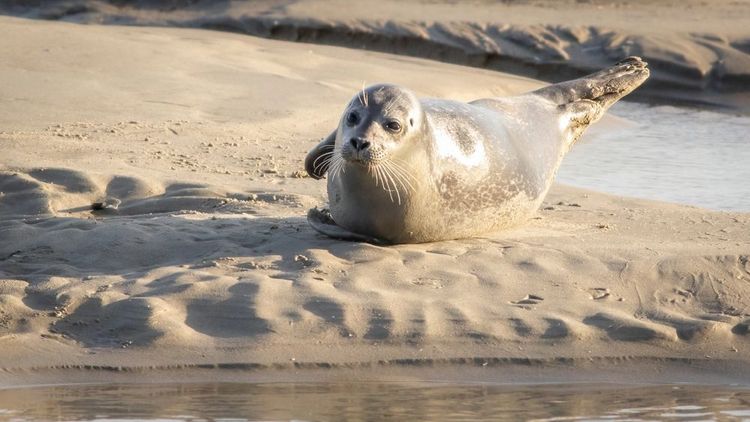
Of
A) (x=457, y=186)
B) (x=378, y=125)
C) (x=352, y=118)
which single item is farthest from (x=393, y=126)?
(x=457, y=186)

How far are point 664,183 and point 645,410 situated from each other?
13.8 ft

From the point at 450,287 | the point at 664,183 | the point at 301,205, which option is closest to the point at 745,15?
the point at 664,183

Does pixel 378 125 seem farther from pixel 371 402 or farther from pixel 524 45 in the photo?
pixel 524 45

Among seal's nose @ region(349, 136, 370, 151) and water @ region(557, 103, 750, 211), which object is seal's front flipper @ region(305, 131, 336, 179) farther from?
water @ region(557, 103, 750, 211)

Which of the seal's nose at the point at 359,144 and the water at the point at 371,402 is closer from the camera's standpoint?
the water at the point at 371,402

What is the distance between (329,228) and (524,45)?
853 centimetres

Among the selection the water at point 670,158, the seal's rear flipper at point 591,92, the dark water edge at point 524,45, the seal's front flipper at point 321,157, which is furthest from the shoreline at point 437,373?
Result: the dark water edge at point 524,45

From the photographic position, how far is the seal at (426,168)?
18.3 feet

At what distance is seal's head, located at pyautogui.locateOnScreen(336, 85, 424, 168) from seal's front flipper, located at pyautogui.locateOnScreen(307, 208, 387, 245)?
0.36m

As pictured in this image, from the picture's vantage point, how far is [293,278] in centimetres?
527

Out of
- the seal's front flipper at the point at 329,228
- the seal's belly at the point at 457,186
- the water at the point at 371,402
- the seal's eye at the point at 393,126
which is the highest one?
the seal's eye at the point at 393,126

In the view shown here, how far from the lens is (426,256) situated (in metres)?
5.63

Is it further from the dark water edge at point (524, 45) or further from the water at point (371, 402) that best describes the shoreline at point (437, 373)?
the dark water edge at point (524, 45)

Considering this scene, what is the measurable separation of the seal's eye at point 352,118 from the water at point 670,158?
274 cm
